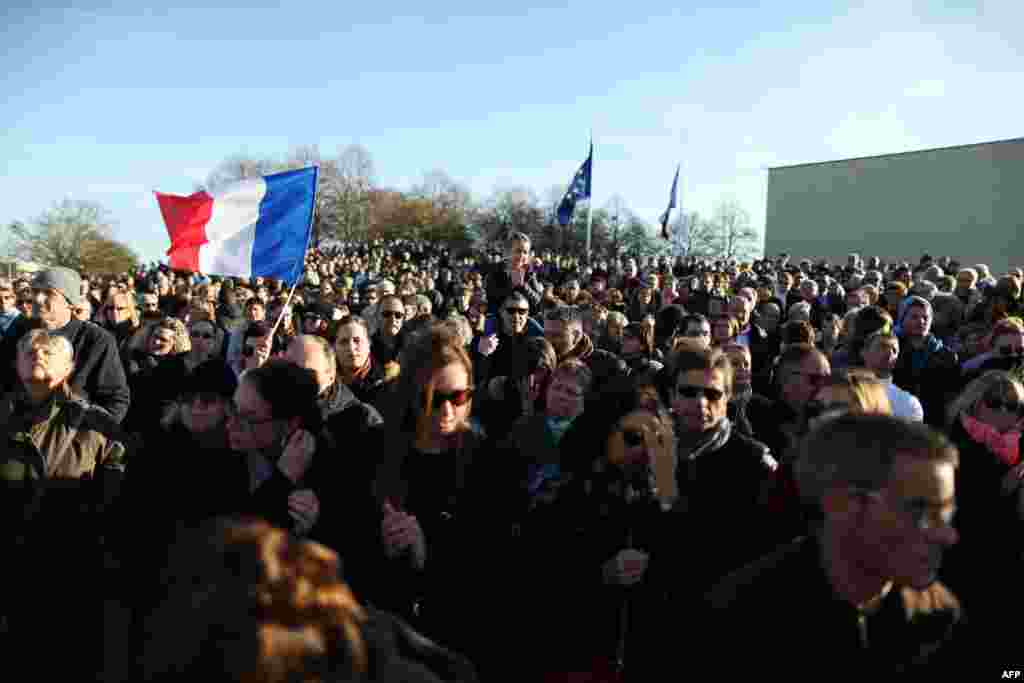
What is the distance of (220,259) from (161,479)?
3.30 metres

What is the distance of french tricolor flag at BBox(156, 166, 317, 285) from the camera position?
18.6ft

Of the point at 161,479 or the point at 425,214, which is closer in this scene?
the point at 161,479

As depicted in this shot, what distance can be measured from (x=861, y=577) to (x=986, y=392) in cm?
288

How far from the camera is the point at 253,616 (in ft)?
3.80

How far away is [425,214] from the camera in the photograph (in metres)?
53.4

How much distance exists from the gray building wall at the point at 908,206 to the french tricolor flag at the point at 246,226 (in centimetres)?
3851

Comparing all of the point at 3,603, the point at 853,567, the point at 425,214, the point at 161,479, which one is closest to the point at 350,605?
the point at 853,567

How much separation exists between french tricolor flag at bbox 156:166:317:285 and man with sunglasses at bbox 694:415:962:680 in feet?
15.4

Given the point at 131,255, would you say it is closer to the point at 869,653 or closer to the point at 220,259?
the point at 220,259

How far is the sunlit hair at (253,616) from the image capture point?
44.5 inches

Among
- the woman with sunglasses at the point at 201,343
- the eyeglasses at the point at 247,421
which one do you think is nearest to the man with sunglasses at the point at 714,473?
the eyeglasses at the point at 247,421

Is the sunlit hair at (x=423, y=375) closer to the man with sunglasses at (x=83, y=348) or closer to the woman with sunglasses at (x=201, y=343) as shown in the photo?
the man with sunglasses at (x=83, y=348)

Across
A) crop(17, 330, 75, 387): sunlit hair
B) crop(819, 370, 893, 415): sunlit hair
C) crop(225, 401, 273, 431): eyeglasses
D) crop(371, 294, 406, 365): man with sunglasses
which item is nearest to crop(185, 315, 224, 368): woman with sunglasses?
crop(371, 294, 406, 365): man with sunglasses

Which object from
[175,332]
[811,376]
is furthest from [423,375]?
[175,332]
